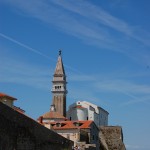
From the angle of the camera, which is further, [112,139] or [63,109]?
[63,109]

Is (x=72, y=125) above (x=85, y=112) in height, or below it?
below

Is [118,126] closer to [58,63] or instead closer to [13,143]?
[13,143]

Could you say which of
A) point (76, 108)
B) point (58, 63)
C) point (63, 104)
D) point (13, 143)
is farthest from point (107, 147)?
point (58, 63)

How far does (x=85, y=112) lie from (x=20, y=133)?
105 m

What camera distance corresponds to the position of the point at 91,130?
76.1 meters

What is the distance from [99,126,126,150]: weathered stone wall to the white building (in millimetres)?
54801

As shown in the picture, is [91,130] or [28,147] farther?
[91,130]

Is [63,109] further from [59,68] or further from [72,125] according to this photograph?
[72,125]

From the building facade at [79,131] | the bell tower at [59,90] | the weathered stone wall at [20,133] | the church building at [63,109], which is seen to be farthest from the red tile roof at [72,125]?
the bell tower at [59,90]

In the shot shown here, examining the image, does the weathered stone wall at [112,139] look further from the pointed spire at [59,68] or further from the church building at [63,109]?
the pointed spire at [59,68]

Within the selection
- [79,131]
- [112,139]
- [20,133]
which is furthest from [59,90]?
[20,133]

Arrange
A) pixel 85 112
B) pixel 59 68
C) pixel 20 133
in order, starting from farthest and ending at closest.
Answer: pixel 59 68, pixel 85 112, pixel 20 133

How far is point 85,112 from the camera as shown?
128 meters

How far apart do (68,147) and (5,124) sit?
14.3 meters
